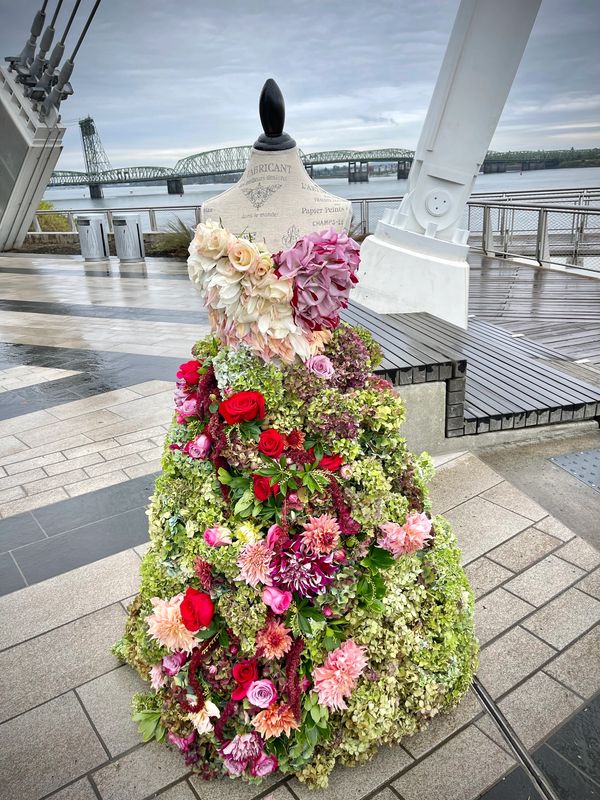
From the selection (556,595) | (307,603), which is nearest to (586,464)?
(556,595)

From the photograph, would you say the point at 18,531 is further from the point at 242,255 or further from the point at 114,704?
the point at 242,255

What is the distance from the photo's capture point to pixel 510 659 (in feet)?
8.34

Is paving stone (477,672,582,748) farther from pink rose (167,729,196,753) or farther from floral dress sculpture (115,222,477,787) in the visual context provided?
pink rose (167,729,196,753)

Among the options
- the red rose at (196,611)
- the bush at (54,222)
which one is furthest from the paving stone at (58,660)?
the bush at (54,222)

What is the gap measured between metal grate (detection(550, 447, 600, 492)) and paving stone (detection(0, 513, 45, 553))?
3.29 meters

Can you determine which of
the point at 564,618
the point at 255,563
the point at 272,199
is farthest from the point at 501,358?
the point at 255,563

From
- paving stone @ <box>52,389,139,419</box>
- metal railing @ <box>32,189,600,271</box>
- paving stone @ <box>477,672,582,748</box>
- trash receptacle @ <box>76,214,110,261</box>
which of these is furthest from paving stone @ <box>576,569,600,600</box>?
trash receptacle @ <box>76,214,110,261</box>

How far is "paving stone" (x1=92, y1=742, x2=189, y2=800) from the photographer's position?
2053 millimetres

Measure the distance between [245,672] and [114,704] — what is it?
751 mm

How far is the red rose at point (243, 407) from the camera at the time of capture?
1945 mm

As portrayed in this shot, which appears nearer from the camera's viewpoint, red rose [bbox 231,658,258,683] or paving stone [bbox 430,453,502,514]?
red rose [bbox 231,658,258,683]

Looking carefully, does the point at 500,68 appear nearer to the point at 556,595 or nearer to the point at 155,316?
the point at 556,595

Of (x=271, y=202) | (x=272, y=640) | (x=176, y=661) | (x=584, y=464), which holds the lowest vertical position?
(x=584, y=464)

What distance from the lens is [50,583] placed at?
10.4 ft
